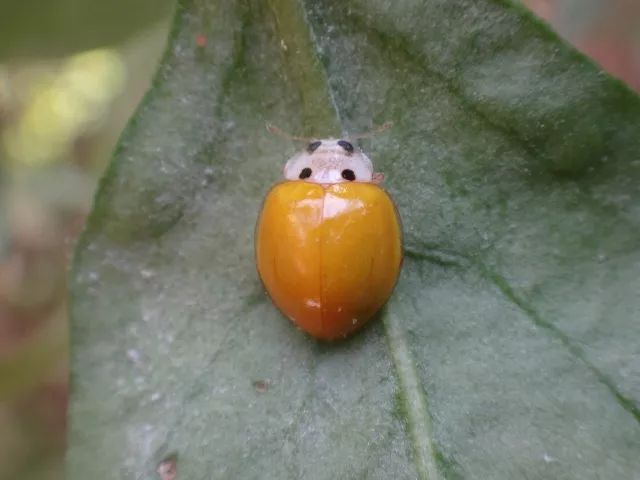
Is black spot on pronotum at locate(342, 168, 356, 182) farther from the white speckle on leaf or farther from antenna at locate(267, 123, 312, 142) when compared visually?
the white speckle on leaf

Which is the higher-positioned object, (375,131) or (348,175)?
(375,131)

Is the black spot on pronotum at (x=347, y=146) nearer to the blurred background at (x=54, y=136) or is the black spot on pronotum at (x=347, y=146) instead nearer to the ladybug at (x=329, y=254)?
the ladybug at (x=329, y=254)

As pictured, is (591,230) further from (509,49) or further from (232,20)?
(232,20)

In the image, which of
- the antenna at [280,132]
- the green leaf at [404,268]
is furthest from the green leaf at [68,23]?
the antenna at [280,132]

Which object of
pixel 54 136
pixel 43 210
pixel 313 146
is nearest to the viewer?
pixel 313 146

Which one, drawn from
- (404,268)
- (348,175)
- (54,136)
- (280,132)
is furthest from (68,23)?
(54,136)

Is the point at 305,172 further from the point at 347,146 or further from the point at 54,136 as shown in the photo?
the point at 54,136

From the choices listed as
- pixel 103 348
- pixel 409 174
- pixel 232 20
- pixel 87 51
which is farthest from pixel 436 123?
pixel 87 51
